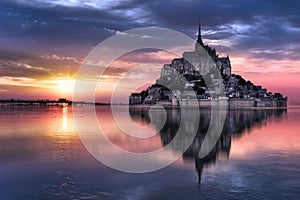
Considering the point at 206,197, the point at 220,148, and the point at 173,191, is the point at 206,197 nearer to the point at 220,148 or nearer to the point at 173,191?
the point at 173,191

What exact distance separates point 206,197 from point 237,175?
13.7 feet

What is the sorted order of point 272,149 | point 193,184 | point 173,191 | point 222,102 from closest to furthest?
point 173,191 → point 193,184 → point 272,149 → point 222,102

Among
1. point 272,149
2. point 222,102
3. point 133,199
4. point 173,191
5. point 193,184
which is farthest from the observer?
point 222,102

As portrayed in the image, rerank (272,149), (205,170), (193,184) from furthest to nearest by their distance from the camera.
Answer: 1. (272,149)
2. (205,170)
3. (193,184)

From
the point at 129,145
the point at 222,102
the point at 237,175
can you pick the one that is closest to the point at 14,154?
the point at 129,145

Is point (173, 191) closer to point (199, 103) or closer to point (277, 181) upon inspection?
point (277, 181)

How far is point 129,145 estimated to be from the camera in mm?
26625

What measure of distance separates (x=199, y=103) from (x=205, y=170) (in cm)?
17540

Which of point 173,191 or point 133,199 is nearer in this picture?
point 133,199

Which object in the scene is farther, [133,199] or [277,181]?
[277,181]

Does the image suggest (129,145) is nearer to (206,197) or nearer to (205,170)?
(205,170)

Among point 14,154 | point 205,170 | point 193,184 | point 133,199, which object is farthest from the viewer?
point 14,154

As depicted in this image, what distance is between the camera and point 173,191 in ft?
44.6

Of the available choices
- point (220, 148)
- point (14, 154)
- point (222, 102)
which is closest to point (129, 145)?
point (220, 148)
